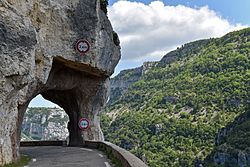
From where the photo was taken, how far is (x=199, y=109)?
158 metres

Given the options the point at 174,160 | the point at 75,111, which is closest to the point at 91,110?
the point at 75,111

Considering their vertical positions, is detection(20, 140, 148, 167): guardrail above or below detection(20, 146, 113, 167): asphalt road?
above

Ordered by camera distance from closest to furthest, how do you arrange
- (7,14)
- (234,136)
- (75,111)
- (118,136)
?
(7,14)
(75,111)
(234,136)
(118,136)

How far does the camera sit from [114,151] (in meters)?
18.0

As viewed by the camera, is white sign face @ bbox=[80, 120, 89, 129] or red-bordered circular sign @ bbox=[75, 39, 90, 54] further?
white sign face @ bbox=[80, 120, 89, 129]

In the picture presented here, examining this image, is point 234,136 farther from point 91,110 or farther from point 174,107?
point 91,110

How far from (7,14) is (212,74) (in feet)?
537

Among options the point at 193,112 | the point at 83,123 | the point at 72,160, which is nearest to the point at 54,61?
the point at 83,123

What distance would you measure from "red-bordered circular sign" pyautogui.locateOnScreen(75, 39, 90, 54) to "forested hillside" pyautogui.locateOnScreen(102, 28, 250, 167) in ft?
256

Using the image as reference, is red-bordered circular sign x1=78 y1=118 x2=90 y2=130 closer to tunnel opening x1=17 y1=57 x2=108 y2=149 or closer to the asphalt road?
tunnel opening x1=17 y1=57 x2=108 y2=149

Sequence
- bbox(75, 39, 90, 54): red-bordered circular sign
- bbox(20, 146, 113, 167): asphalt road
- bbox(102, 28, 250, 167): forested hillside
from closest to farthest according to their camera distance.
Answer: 1. bbox(20, 146, 113, 167): asphalt road
2. bbox(75, 39, 90, 54): red-bordered circular sign
3. bbox(102, 28, 250, 167): forested hillside

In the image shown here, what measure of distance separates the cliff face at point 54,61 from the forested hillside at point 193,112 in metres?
70.0

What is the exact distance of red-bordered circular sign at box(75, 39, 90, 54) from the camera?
25.0 meters

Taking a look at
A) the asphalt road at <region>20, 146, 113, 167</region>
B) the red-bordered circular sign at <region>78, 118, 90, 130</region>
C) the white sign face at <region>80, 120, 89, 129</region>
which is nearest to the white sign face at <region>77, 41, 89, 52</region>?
the asphalt road at <region>20, 146, 113, 167</region>
